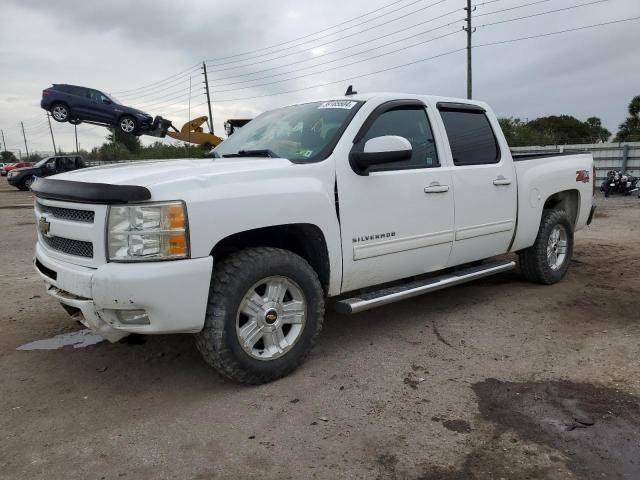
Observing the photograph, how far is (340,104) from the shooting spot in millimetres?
3936

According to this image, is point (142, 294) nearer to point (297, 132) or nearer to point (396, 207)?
point (297, 132)

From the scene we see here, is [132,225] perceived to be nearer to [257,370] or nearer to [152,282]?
[152,282]

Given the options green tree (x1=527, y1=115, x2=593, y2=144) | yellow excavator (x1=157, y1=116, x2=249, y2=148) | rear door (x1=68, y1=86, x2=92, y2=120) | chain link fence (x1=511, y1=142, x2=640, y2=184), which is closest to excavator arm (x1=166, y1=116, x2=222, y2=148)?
yellow excavator (x1=157, y1=116, x2=249, y2=148)

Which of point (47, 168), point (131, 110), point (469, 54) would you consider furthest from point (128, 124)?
point (469, 54)

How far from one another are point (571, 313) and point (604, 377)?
4.53ft

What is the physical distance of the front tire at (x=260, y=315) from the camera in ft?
9.84

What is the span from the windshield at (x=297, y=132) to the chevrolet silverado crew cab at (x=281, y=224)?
0.6 inches

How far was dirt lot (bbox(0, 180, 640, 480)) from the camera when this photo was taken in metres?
2.46

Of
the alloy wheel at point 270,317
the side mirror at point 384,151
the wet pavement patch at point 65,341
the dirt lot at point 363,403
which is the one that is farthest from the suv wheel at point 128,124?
the alloy wheel at point 270,317

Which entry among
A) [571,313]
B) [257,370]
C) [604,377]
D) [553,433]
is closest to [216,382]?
[257,370]

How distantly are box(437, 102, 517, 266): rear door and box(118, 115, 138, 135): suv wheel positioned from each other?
770 inches

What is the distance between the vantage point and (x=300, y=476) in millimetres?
2357

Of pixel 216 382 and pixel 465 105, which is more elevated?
pixel 465 105

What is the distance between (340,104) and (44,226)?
2.24 meters
